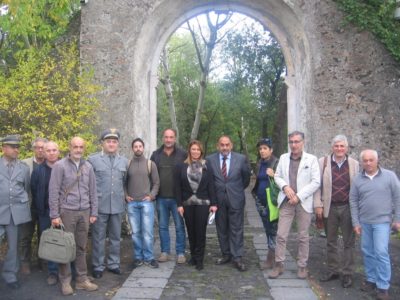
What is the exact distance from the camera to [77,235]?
535cm

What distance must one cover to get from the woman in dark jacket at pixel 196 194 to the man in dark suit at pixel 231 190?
15 centimetres

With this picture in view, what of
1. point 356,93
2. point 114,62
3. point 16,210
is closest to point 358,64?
point 356,93

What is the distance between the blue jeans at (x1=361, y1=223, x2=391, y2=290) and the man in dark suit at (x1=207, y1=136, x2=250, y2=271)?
169 cm

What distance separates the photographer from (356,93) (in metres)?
8.23

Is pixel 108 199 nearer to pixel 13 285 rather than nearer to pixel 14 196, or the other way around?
pixel 14 196

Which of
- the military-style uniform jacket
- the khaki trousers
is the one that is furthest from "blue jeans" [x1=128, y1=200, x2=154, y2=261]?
the khaki trousers

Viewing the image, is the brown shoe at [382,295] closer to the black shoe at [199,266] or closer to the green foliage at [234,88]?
the black shoe at [199,266]

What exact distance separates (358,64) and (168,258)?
4.94 metres

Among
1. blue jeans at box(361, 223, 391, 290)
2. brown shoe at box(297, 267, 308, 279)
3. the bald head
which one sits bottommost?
brown shoe at box(297, 267, 308, 279)

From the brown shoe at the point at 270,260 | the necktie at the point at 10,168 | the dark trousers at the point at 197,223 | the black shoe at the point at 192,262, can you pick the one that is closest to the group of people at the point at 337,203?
the brown shoe at the point at 270,260

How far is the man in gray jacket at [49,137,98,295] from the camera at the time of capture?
5191 millimetres

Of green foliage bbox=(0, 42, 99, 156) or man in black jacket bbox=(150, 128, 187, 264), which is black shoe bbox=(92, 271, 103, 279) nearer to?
man in black jacket bbox=(150, 128, 187, 264)

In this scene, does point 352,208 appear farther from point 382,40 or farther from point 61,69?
point 61,69

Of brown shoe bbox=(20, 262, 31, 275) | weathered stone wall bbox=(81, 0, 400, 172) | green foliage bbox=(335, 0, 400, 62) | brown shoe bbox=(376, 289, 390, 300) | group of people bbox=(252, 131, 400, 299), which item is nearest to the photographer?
brown shoe bbox=(376, 289, 390, 300)
